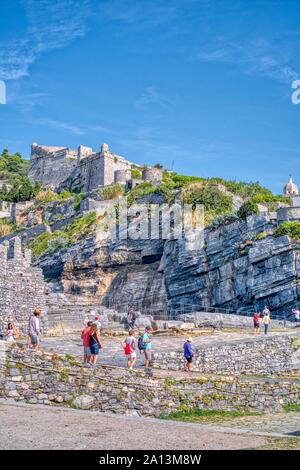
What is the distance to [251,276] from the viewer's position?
1359 inches

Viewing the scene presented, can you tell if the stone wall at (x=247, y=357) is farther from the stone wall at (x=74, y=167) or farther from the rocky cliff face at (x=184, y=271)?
the stone wall at (x=74, y=167)

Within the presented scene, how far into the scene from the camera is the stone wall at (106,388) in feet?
39.3

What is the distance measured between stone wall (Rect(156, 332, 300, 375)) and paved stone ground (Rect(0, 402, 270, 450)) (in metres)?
8.33

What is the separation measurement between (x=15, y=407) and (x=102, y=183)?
179ft

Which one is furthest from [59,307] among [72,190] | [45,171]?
[45,171]

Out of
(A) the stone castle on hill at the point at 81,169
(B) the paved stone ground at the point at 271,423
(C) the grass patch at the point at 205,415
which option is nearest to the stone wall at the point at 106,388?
(C) the grass patch at the point at 205,415

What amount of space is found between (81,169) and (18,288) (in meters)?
45.5

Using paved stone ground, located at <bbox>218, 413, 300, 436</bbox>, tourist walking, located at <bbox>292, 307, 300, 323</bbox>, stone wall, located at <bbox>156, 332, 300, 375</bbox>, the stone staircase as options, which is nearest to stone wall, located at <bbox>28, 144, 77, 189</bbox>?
the stone staircase

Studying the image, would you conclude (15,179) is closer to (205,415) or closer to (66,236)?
(66,236)

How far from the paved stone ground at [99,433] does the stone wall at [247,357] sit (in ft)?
27.3

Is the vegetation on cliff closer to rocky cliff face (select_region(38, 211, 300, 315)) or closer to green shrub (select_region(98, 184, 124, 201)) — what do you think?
green shrub (select_region(98, 184, 124, 201))

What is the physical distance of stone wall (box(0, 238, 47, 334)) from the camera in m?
24.5

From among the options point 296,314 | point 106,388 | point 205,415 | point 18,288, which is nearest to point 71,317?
point 18,288

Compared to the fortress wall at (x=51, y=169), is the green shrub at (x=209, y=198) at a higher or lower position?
lower
